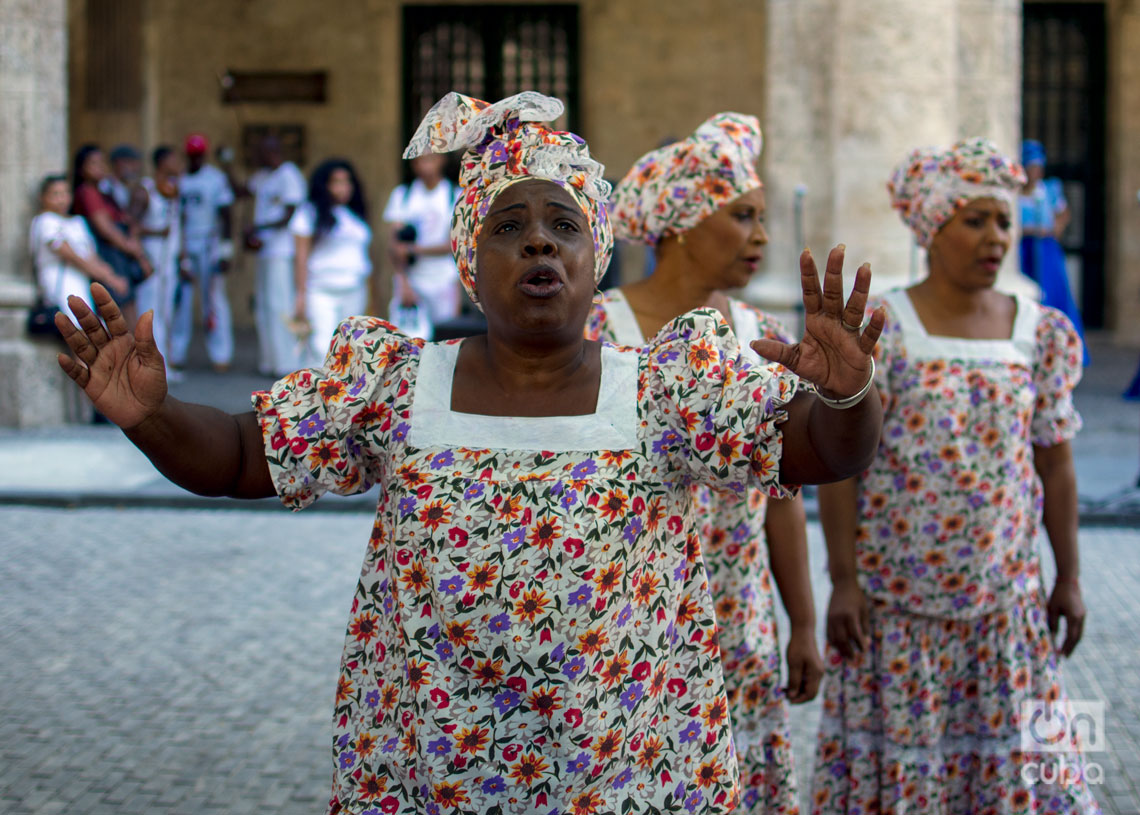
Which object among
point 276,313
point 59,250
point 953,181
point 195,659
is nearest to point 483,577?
point 953,181

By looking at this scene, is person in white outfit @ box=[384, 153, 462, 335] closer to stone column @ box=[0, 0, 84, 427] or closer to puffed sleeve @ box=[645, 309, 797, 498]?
→ stone column @ box=[0, 0, 84, 427]

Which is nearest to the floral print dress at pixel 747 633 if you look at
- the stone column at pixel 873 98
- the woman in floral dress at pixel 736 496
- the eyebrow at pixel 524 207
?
the woman in floral dress at pixel 736 496

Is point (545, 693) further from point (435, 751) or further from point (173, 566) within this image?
point (173, 566)

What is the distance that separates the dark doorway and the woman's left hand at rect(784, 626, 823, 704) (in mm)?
14265

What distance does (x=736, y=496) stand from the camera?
3.14 meters

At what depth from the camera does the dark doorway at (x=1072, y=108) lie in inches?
647

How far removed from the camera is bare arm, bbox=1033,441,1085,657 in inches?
142

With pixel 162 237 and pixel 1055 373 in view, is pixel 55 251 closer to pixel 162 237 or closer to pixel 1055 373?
pixel 162 237

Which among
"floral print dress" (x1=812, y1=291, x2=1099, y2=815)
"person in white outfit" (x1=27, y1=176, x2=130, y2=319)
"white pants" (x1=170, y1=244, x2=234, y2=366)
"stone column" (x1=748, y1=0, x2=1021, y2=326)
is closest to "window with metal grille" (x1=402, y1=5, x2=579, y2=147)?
"white pants" (x1=170, y1=244, x2=234, y2=366)

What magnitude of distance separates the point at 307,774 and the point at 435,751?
2.19 meters

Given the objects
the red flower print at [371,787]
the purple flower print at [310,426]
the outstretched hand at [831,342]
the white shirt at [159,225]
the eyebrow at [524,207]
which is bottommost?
the red flower print at [371,787]

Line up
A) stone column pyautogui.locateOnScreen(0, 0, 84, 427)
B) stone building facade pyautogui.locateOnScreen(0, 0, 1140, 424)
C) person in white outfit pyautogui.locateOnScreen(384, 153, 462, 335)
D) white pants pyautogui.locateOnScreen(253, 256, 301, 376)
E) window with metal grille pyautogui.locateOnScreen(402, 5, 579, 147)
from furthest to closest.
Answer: window with metal grille pyautogui.locateOnScreen(402, 5, 579, 147) → stone building facade pyautogui.locateOnScreen(0, 0, 1140, 424) → white pants pyautogui.locateOnScreen(253, 256, 301, 376) → person in white outfit pyautogui.locateOnScreen(384, 153, 462, 335) → stone column pyautogui.locateOnScreen(0, 0, 84, 427)

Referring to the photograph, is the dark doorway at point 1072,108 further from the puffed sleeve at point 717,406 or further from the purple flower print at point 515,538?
the purple flower print at point 515,538

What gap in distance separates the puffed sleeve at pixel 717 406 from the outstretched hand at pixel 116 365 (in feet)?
2.52
